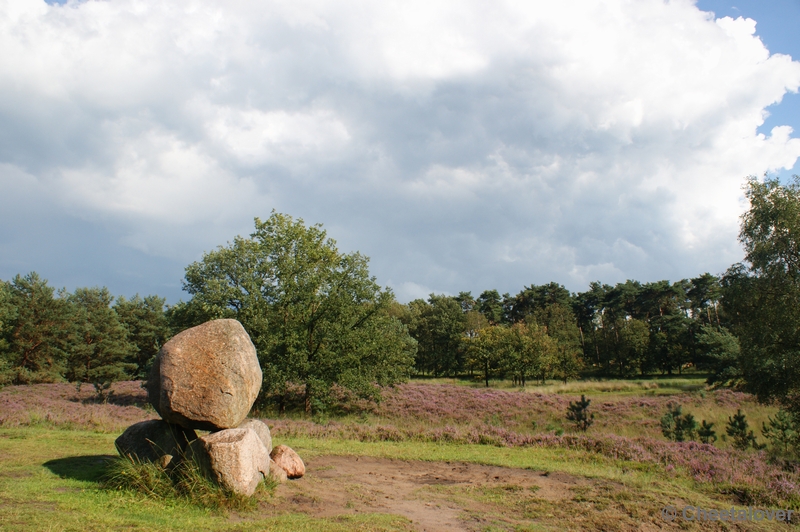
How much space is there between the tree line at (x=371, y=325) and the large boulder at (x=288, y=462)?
43.2ft

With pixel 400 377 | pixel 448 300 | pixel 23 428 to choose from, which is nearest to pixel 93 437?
pixel 23 428

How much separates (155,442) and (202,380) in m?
1.99

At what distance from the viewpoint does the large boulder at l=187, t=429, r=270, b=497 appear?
8156 mm

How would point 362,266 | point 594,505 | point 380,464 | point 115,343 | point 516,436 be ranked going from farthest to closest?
point 115,343 → point 362,266 → point 516,436 → point 380,464 → point 594,505

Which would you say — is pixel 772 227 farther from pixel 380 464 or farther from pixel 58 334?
pixel 58 334

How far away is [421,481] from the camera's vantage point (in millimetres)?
10703

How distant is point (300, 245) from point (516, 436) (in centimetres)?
1750

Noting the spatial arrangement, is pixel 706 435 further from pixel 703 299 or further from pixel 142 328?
pixel 703 299

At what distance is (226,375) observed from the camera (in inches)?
363

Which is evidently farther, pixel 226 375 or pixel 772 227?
pixel 772 227

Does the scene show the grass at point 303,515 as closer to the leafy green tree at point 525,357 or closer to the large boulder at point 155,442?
the large boulder at point 155,442

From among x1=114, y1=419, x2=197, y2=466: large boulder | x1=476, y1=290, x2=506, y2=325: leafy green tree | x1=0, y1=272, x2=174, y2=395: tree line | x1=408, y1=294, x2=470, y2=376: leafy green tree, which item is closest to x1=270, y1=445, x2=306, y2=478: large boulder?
x1=114, y1=419, x2=197, y2=466: large boulder

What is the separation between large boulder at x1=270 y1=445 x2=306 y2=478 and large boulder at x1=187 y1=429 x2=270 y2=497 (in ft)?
4.46

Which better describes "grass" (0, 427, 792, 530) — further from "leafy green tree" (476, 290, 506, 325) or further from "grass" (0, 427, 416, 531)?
"leafy green tree" (476, 290, 506, 325)
